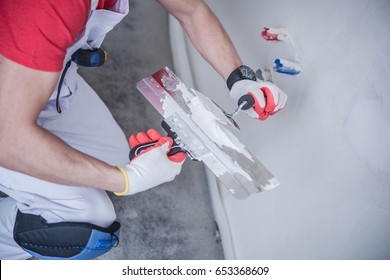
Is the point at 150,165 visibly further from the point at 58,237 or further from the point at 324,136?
the point at 324,136

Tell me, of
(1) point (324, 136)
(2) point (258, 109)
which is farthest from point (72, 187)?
(1) point (324, 136)

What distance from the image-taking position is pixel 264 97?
0.95 metres

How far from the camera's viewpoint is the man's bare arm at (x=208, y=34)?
3.59 feet

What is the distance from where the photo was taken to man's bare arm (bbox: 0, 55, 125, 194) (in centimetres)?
70

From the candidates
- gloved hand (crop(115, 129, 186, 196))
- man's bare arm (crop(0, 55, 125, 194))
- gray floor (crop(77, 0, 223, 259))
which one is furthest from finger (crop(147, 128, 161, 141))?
gray floor (crop(77, 0, 223, 259))

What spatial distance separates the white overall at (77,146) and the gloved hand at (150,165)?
0.13m

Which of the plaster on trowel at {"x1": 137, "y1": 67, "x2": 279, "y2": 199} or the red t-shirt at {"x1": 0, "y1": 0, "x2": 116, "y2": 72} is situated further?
the plaster on trowel at {"x1": 137, "y1": 67, "x2": 279, "y2": 199}

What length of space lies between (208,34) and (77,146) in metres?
0.53

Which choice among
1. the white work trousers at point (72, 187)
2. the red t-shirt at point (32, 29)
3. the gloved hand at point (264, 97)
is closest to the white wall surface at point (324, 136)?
the gloved hand at point (264, 97)

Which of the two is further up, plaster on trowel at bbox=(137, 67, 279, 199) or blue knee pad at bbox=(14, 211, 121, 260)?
plaster on trowel at bbox=(137, 67, 279, 199)

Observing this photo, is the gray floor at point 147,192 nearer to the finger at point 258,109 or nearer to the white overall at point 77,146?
the white overall at point 77,146

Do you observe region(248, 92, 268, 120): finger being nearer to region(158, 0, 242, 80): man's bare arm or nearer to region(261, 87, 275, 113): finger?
region(261, 87, 275, 113): finger

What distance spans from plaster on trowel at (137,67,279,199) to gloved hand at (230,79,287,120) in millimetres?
86

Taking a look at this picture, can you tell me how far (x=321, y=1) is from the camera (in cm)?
88
